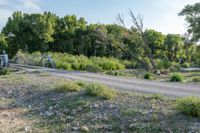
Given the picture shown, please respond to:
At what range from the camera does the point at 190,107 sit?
9656mm

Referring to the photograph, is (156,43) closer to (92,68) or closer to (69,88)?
(92,68)

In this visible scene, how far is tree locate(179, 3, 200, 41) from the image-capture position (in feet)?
139

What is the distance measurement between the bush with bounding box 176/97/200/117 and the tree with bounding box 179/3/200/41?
109 feet

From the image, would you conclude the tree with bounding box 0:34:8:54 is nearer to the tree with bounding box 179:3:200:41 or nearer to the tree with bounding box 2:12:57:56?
the tree with bounding box 2:12:57:56

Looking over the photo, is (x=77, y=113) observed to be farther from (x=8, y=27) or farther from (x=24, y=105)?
(x=8, y=27)

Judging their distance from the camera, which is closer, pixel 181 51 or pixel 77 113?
pixel 77 113

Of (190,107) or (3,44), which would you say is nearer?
(190,107)

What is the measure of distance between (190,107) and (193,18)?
34137 millimetres

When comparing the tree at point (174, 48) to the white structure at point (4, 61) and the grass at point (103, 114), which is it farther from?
the grass at point (103, 114)

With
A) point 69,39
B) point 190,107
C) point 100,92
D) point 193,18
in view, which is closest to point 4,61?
point 193,18

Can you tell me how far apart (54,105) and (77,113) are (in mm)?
1567

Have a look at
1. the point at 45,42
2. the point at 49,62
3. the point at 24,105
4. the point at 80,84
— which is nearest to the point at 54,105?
the point at 24,105

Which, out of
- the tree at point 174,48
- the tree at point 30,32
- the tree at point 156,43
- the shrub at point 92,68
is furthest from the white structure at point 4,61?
the tree at point 174,48

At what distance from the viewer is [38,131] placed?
1007 cm
